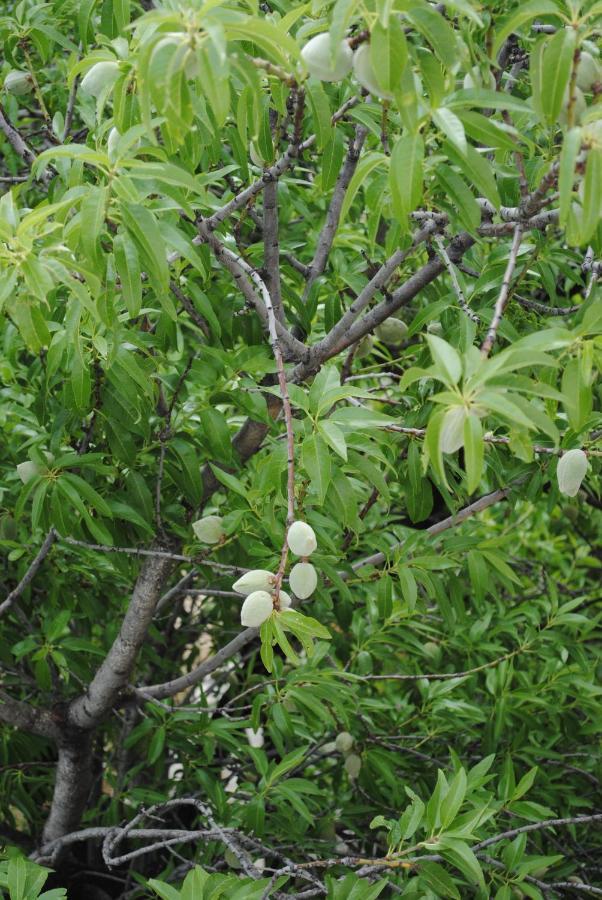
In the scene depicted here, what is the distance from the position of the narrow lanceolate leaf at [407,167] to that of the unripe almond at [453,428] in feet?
0.81

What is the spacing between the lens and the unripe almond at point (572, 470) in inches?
52.6

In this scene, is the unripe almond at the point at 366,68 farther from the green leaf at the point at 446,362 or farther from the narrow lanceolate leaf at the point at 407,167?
the green leaf at the point at 446,362

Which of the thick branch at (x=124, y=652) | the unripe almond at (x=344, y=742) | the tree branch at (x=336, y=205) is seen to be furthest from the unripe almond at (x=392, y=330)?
the unripe almond at (x=344, y=742)

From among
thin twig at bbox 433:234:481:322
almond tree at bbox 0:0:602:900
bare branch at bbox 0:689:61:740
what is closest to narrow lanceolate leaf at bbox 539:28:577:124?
almond tree at bbox 0:0:602:900

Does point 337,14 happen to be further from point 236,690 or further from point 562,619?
point 236,690

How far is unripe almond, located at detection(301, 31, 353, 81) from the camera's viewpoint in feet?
3.57

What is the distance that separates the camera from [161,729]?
2.13 m

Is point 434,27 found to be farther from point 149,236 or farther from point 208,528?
point 208,528

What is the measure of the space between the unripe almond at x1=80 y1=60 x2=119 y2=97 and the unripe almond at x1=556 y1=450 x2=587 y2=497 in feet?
2.69

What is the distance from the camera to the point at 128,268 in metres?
1.27

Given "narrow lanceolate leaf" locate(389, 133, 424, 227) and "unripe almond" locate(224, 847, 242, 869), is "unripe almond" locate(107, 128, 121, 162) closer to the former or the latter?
"narrow lanceolate leaf" locate(389, 133, 424, 227)

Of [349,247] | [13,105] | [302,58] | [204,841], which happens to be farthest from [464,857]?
[13,105]

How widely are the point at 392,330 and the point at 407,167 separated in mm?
937

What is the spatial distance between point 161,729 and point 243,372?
2.79 ft
